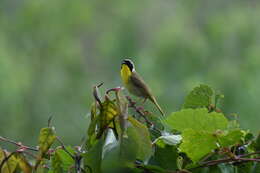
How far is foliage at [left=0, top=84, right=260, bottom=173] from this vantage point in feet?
2.97

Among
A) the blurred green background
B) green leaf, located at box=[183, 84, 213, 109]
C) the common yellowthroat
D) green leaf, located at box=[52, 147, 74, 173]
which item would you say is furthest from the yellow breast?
the blurred green background

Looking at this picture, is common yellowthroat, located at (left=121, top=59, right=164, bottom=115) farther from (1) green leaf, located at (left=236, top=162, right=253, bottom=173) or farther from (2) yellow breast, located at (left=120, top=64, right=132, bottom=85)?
(1) green leaf, located at (left=236, top=162, right=253, bottom=173)

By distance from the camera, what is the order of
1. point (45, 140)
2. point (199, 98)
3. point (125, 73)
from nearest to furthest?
1. point (45, 140)
2. point (199, 98)
3. point (125, 73)

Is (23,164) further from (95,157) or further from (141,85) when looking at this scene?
(141,85)

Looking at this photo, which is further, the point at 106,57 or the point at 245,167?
the point at 106,57

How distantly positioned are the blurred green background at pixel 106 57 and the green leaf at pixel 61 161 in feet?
22.5

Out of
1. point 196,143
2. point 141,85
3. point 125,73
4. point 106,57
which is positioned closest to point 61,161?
point 196,143

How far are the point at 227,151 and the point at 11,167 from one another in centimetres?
34

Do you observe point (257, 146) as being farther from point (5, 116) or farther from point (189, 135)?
point (5, 116)

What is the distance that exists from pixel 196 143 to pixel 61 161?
0.73 ft

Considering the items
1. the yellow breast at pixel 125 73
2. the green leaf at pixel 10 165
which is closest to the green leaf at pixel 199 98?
the green leaf at pixel 10 165

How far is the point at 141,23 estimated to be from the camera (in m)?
11.6

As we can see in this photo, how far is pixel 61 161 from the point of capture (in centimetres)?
97

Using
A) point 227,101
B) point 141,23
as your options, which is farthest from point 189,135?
point 141,23
